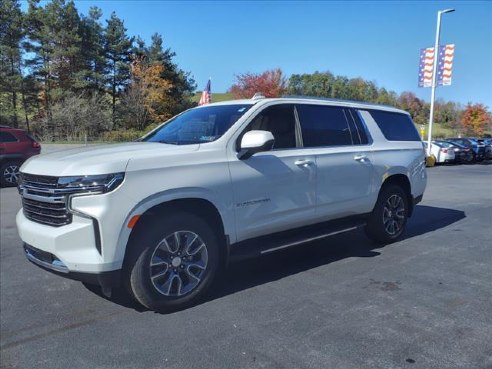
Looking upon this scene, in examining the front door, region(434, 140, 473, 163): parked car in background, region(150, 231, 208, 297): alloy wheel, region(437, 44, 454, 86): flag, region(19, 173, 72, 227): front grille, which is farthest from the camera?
region(434, 140, 473, 163): parked car in background

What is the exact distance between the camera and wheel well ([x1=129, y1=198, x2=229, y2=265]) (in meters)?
3.69

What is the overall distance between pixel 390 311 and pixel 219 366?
170 cm

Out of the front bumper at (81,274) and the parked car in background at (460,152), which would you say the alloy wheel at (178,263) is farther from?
the parked car in background at (460,152)

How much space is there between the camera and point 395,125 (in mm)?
6375

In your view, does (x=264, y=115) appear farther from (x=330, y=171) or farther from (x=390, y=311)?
Result: (x=390, y=311)

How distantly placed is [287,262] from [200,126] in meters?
2.00

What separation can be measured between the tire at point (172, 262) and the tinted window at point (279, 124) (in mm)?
1243

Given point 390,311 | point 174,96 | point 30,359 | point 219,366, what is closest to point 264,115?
point 390,311

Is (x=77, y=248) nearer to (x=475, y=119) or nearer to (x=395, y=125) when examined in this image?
(x=395, y=125)

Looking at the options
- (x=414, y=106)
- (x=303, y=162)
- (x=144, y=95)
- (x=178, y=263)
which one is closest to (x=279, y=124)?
(x=303, y=162)

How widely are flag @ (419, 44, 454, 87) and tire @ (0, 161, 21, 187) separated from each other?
22362 millimetres

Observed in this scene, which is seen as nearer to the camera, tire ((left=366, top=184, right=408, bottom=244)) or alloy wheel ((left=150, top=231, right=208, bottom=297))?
alloy wheel ((left=150, top=231, right=208, bottom=297))

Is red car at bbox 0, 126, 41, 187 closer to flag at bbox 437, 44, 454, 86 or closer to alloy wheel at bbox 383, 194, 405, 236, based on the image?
alloy wheel at bbox 383, 194, 405, 236

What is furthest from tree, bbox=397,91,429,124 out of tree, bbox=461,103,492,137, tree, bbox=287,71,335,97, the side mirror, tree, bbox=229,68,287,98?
the side mirror
